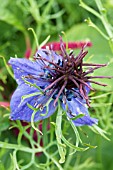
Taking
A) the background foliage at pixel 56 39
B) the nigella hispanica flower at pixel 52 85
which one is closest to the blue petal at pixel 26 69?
the nigella hispanica flower at pixel 52 85

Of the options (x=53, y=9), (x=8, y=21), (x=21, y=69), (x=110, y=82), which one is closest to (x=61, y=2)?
(x=53, y=9)

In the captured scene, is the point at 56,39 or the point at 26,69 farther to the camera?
the point at 56,39

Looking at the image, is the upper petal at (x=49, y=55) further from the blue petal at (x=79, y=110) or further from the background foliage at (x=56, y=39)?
the background foliage at (x=56, y=39)

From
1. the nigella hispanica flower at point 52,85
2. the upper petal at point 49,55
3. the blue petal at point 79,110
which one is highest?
the upper petal at point 49,55

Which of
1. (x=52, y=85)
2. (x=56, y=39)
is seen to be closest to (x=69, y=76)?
(x=52, y=85)

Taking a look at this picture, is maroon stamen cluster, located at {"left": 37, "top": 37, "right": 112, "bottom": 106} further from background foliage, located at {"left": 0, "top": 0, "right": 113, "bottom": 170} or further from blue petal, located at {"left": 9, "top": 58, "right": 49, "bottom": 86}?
background foliage, located at {"left": 0, "top": 0, "right": 113, "bottom": 170}

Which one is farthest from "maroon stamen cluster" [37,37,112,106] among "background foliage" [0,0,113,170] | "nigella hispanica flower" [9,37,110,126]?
"background foliage" [0,0,113,170]

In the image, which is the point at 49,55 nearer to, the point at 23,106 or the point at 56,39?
the point at 23,106

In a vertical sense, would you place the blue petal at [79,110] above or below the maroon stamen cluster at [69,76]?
below

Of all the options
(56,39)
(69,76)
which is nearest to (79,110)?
(69,76)
